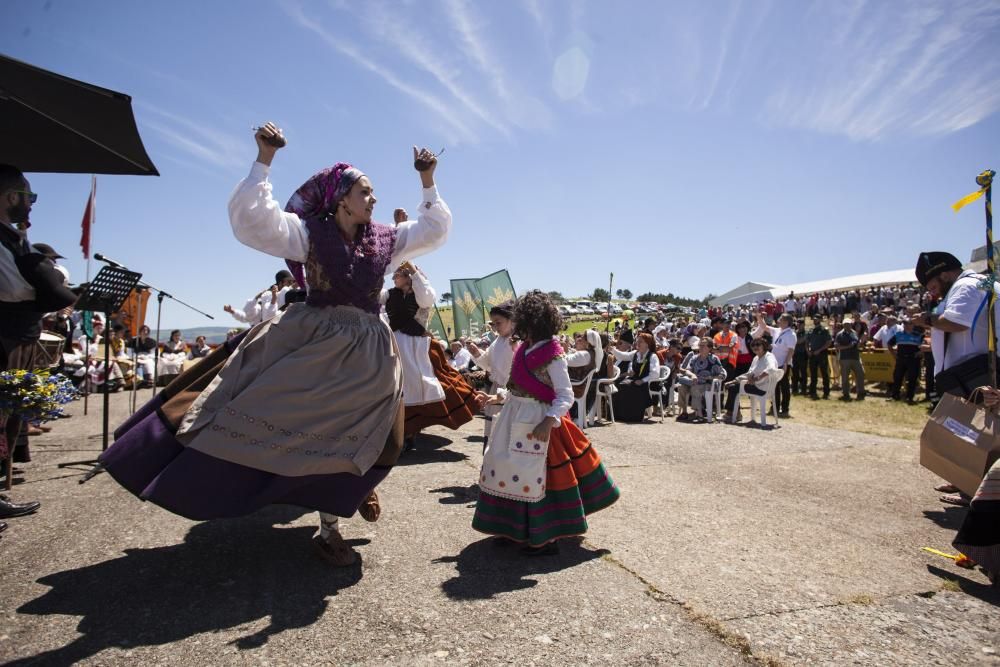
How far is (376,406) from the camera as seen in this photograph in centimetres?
312

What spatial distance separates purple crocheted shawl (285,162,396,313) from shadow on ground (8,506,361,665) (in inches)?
57.4

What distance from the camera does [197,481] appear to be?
2.71m

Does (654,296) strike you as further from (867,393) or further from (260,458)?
(260,458)

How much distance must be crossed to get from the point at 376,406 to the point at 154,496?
1.09 metres

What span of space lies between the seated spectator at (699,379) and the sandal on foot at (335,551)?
867 cm

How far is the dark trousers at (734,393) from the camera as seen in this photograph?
10117 millimetres

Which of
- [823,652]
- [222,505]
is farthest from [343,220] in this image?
[823,652]

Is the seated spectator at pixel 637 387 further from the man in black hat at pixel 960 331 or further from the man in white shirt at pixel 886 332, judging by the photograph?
the man in white shirt at pixel 886 332

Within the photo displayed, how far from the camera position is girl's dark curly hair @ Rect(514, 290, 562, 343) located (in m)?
3.92

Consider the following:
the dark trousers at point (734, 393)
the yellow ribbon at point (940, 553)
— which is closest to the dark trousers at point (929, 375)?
the dark trousers at point (734, 393)

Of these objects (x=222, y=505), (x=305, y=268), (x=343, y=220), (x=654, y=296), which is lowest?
(x=222, y=505)

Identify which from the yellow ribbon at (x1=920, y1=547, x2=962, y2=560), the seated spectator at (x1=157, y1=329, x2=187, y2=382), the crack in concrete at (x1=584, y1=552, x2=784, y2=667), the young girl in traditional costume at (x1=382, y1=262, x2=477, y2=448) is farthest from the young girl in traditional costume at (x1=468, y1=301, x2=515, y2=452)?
the seated spectator at (x1=157, y1=329, x2=187, y2=382)

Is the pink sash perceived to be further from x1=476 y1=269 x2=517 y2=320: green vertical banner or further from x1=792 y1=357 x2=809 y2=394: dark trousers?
x1=792 y1=357 x2=809 y2=394: dark trousers

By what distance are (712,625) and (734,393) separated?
8880 mm
